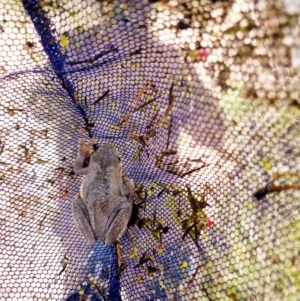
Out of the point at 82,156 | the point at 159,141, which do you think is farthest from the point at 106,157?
the point at 159,141

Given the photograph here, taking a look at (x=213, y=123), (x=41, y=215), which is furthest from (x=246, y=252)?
(x=41, y=215)

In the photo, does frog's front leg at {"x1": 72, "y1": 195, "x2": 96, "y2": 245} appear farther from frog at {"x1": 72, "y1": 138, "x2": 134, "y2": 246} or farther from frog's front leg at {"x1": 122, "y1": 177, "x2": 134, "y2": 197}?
frog's front leg at {"x1": 122, "y1": 177, "x2": 134, "y2": 197}

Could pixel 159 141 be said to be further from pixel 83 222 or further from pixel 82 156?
pixel 83 222

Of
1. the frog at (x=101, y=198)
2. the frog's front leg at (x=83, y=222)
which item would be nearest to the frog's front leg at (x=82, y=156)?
the frog at (x=101, y=198)

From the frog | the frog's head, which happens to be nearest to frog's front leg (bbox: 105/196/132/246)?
the frog

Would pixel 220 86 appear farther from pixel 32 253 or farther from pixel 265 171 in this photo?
pixel 32 253

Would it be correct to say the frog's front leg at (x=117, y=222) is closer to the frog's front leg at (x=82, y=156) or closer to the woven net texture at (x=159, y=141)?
the woven net texture at (x=159, y=141)
